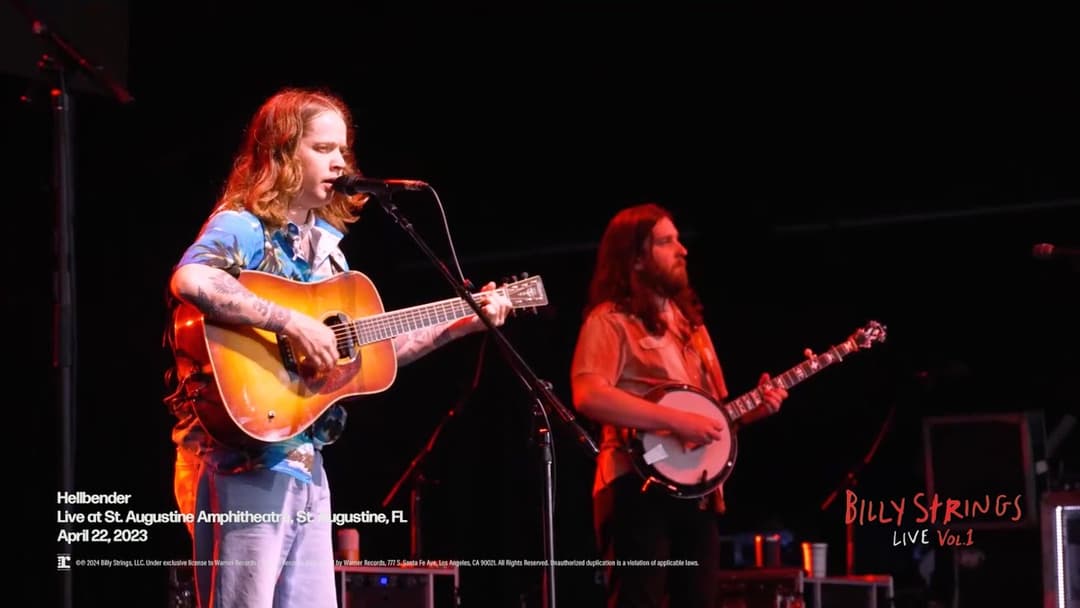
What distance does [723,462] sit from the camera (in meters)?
4.61

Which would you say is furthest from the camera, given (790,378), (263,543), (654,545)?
(790,378)

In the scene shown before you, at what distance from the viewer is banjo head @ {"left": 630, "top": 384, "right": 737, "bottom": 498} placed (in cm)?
439

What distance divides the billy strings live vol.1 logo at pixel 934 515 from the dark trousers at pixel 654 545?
2.25 metres

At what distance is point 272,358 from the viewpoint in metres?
3.16

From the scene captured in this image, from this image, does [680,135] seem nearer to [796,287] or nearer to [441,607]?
[796,287]

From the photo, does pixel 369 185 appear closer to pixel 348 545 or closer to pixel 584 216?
pixel 348 545

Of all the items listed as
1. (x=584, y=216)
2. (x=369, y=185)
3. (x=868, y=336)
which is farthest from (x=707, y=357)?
(x=584, y=216)

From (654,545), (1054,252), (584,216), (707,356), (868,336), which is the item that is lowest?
(654,545)

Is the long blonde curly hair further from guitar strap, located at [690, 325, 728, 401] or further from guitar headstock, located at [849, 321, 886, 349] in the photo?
guitar headstock, located at [849, 321, 886, 349]

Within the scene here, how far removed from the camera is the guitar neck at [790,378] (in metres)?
4.86

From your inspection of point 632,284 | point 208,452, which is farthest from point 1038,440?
point 208,452

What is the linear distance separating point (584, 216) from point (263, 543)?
215 inches

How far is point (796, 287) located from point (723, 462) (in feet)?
12.7

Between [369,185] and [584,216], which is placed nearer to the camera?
[369,185]
